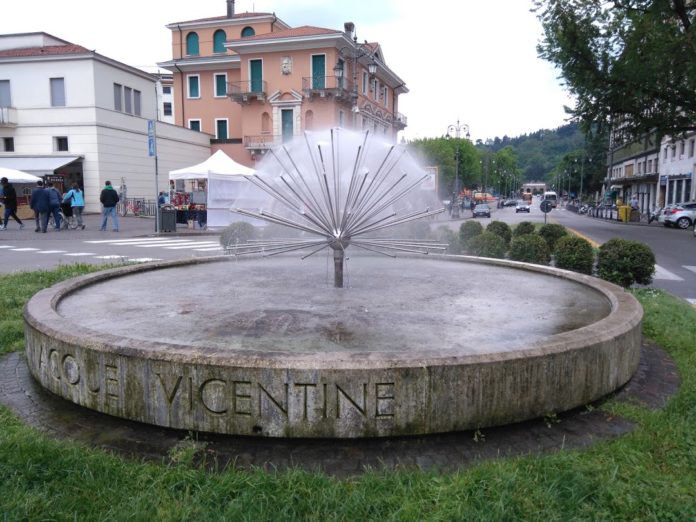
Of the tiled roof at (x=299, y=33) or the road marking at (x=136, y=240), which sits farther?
the tiled roof at (x=299, y=33)

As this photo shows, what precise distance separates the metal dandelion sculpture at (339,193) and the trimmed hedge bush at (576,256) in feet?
7.79

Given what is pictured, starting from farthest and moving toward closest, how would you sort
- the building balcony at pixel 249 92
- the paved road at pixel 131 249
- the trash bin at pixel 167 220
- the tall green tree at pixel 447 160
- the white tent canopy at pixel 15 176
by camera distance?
the tall green tree at pixel 447 160, the building balcony at pixel 249 92, the white tent canopy at pixel 15 176, the trash bin at pixel 167 220, the paved road at pixel 131 249

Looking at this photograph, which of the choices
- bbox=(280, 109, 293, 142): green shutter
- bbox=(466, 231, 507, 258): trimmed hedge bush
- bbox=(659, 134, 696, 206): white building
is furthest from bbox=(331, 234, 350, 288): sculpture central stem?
bbox=(659, 134, 696, 206): white building

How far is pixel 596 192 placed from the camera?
96000 mm

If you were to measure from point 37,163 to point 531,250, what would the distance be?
96.3 feet

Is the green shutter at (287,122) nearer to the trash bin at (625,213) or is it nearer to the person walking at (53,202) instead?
the person walking at (53,202)

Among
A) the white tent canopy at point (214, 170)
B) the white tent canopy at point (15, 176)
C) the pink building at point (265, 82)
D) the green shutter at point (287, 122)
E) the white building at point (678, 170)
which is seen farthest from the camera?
the green shutter at point (287, 122)

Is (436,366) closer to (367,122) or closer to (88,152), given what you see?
(88,152)

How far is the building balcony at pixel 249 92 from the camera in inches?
1583

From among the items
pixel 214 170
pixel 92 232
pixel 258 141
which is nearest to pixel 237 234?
pixel 214 170

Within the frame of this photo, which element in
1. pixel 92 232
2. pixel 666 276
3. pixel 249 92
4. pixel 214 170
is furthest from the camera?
pixel 249 92

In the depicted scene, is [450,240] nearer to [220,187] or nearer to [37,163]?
[220,187]

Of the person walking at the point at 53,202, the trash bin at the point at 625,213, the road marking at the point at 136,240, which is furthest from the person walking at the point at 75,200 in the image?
the trash bin at the point at 625,213

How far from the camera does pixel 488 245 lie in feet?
36.2
